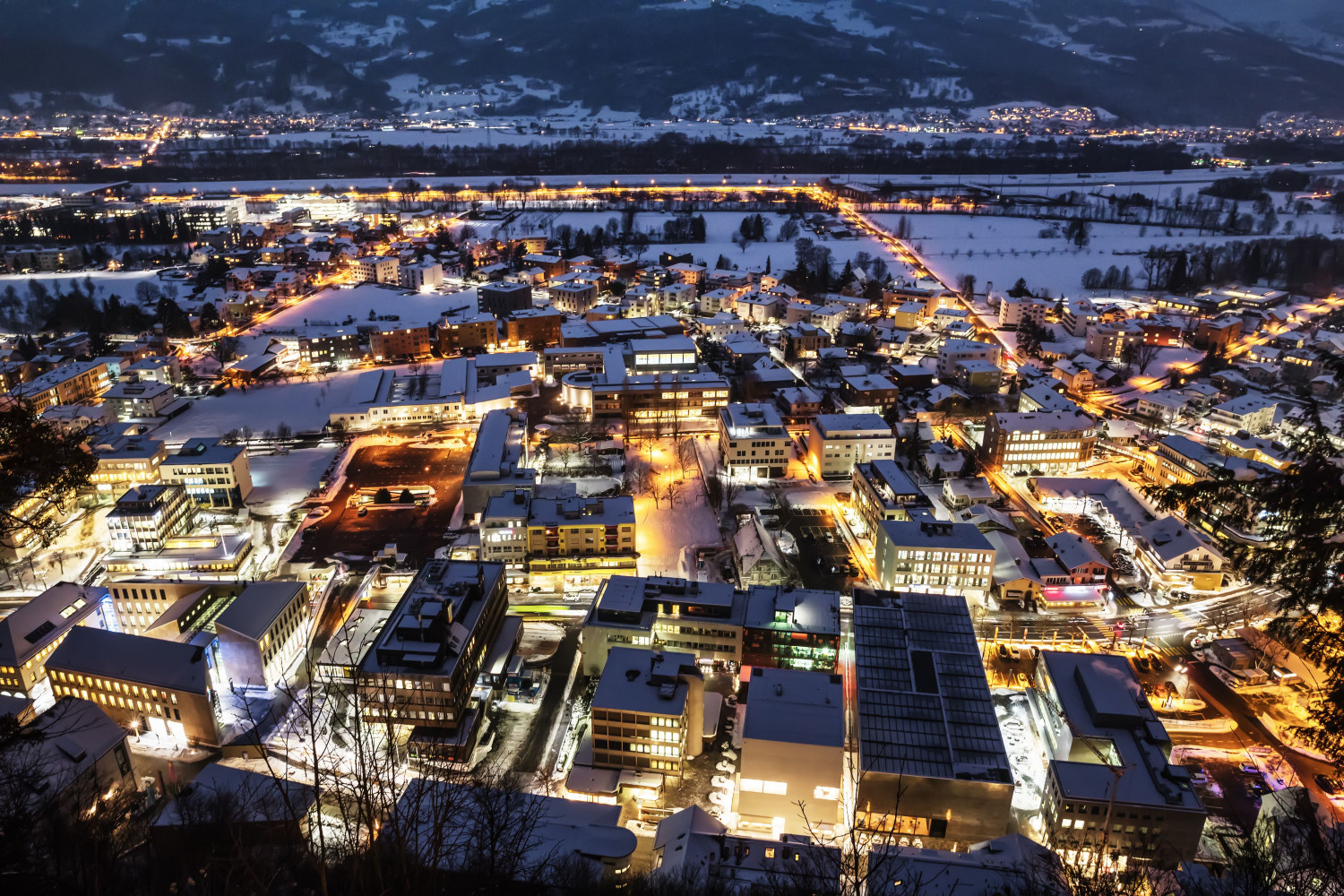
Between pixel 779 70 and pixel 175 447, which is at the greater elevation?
pixel 779 70

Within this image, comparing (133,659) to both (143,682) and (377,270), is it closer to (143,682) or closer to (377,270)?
(143,682)

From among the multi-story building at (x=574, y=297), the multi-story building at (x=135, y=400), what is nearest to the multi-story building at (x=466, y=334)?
the multi-story building at (x=574, y=297)

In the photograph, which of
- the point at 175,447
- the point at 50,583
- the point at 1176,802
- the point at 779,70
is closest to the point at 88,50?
the point at 779,70

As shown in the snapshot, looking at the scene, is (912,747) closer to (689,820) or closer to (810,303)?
(689,820)

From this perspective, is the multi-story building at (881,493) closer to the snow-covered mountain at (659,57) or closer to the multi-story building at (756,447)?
the multi-story building at (756,447)

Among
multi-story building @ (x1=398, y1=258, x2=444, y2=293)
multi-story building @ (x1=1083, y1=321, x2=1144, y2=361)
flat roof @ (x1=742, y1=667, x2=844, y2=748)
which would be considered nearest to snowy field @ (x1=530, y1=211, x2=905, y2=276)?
multi-story building @ (x1=398, y1=258, x2=444, y2=293)

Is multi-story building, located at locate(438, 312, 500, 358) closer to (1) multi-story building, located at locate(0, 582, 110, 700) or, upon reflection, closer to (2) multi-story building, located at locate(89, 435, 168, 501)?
(2) multi-story building, located at locate(89, 435, 168, 501)
